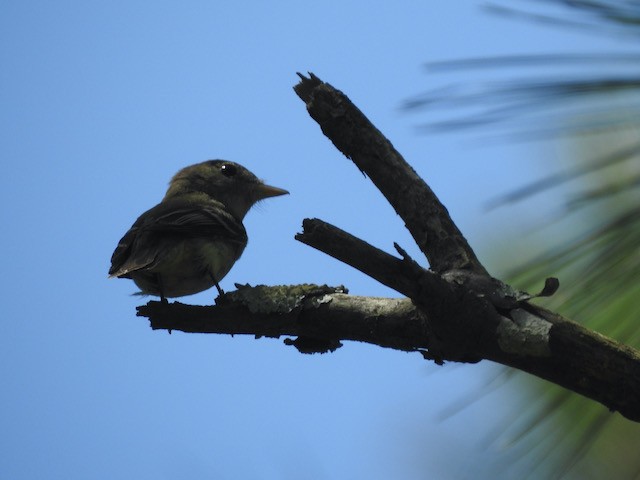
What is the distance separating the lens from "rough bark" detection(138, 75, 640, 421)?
1841mm

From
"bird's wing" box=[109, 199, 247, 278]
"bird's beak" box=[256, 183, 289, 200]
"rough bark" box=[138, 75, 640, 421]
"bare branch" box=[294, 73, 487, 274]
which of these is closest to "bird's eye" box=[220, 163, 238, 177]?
"bird's beak" box=[256, 183, 289, 200]

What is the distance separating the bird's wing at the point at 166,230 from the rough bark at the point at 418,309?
113 centimetres

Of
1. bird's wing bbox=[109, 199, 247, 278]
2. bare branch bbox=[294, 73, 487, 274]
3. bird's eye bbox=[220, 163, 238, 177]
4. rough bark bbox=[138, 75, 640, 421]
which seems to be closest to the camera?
rough bark bbox=[138, 75, 640, 421]

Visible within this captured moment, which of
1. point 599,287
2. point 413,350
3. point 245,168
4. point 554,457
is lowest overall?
point 554,457

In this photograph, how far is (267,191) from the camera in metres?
5.20

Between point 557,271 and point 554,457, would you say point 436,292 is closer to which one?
point 557,271

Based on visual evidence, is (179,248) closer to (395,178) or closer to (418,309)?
(395,178)

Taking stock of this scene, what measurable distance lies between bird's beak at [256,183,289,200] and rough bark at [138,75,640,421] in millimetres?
2618

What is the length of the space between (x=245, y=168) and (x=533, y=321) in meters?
3.52

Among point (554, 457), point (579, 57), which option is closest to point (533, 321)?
point (554, 457)

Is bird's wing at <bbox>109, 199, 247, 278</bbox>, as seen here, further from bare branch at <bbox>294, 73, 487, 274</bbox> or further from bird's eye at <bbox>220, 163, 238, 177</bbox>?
bare branch at <bbox>294, 73, 487, 274</bbox>

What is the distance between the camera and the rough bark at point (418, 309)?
6.04ft

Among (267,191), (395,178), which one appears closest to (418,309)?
(395,178)

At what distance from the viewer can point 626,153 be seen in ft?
5.42
